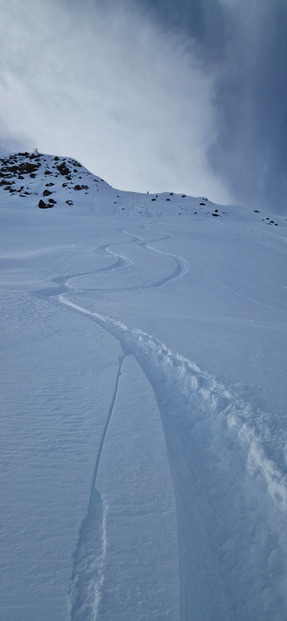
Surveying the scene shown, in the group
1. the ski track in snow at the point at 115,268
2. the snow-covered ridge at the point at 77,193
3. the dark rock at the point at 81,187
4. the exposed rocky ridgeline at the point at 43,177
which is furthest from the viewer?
the dark rock at the point at 81,187

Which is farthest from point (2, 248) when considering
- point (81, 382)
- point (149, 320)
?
point (81, 382)

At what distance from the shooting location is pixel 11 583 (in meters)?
1.32

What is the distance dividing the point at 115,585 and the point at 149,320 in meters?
3.47

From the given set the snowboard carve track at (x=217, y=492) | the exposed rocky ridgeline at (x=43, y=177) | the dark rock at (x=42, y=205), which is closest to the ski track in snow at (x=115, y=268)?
the snowboard carve track at (x=217, y=492)

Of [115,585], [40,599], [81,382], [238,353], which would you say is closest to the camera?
[40,599]

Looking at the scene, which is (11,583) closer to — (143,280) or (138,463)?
(138,463)

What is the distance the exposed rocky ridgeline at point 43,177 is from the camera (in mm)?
36688

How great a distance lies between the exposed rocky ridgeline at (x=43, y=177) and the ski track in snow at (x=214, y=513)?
3284cm

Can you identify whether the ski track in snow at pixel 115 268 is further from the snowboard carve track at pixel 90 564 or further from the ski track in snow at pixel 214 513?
the snowboard carve track at pixel 90 564

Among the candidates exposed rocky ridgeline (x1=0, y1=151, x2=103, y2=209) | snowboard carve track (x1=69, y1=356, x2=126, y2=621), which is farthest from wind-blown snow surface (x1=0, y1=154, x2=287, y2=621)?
exposed rocky ridgeline (x1=0, y1=151, x2=103, y2=209)

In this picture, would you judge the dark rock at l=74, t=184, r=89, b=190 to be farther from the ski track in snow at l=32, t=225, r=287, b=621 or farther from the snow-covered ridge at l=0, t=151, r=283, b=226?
the ski track in snow at l=32, t=225, r=287, b=621

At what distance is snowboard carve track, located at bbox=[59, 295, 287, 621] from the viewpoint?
146cm

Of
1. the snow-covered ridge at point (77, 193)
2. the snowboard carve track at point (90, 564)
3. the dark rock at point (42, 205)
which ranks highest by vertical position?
the snow-covered ridge at point (77, 193)

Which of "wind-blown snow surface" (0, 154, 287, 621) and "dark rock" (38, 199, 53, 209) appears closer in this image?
"wind-blown snow surface" (0, 154, 287, 621)
